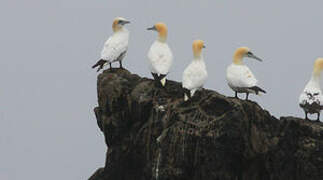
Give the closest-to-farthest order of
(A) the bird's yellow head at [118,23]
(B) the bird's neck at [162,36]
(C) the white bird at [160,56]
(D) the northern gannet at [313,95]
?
(D) the northern gannet at [313,95], (C) the white bird at [160,56], (B) the bird's neck at [162,36], (A) the bird's yellow head at [118,23]

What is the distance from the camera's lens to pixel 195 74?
20.0 metres

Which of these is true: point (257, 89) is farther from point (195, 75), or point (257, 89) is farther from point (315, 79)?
point (315, 79)

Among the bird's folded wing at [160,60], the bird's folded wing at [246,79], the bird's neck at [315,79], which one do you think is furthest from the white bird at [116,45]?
the bird's neck at [315,79]

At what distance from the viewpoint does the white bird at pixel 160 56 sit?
20.6m

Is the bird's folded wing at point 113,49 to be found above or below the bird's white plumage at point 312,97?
above

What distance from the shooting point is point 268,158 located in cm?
1977

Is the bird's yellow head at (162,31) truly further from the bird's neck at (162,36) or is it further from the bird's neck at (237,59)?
the bird's neck at (237,59)

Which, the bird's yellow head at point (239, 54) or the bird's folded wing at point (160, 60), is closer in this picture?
the bird's folded wing at point (160, 60)

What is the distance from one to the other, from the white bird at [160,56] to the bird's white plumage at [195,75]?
0.69 metres

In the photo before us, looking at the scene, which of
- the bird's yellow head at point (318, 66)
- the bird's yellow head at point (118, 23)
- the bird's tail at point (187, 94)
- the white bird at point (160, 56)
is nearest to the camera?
the bird's tail at point (187, 94)

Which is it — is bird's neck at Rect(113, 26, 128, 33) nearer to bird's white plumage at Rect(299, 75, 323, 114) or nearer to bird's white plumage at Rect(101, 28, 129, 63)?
bird's white plumage at Rect(101, 28, 129, 63)

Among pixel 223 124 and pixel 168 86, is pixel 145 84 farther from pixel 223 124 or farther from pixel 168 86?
pixel 223 124

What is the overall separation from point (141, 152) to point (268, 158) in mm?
3393

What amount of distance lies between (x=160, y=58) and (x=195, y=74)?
4.45 ft
